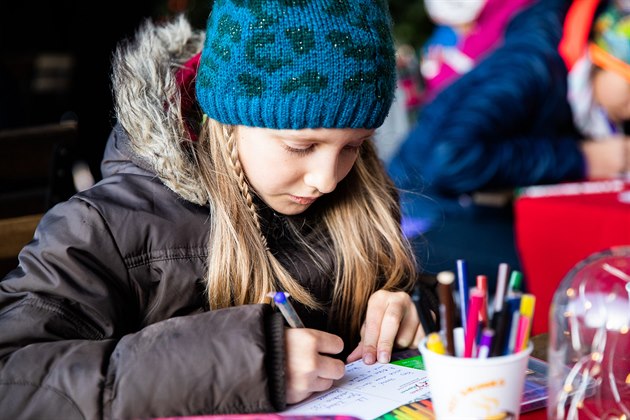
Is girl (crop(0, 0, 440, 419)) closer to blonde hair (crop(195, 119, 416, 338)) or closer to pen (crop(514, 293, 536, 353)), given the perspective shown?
blonde hair (crop(195, 119, 416, 338))

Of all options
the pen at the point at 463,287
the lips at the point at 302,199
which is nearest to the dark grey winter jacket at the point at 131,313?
the lips at the point at 302,199

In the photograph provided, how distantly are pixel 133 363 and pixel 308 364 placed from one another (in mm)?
184

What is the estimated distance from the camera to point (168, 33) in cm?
129

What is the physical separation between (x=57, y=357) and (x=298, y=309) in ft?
1.33

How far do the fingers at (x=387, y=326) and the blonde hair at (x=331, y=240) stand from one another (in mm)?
112

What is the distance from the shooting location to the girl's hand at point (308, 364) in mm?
809

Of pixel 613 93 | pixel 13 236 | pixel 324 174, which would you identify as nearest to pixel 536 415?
pixel 324 174

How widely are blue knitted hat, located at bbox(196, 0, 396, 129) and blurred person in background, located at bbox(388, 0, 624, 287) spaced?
3.67 ft

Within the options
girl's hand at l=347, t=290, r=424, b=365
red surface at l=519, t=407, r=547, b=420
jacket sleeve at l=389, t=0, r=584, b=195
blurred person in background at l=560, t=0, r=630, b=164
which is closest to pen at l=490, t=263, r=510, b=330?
red surface at l=519, t=407, r=547, b=420

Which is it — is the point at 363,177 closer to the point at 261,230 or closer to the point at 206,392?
the point at 261,230

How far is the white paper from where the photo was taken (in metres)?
0.79

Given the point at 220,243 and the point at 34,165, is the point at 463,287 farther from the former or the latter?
the point at 34,165

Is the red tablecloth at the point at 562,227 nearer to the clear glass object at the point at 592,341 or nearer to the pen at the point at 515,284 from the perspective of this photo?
the clear glass object at the point at 592,341

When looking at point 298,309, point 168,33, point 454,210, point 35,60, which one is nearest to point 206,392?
point 298,309
